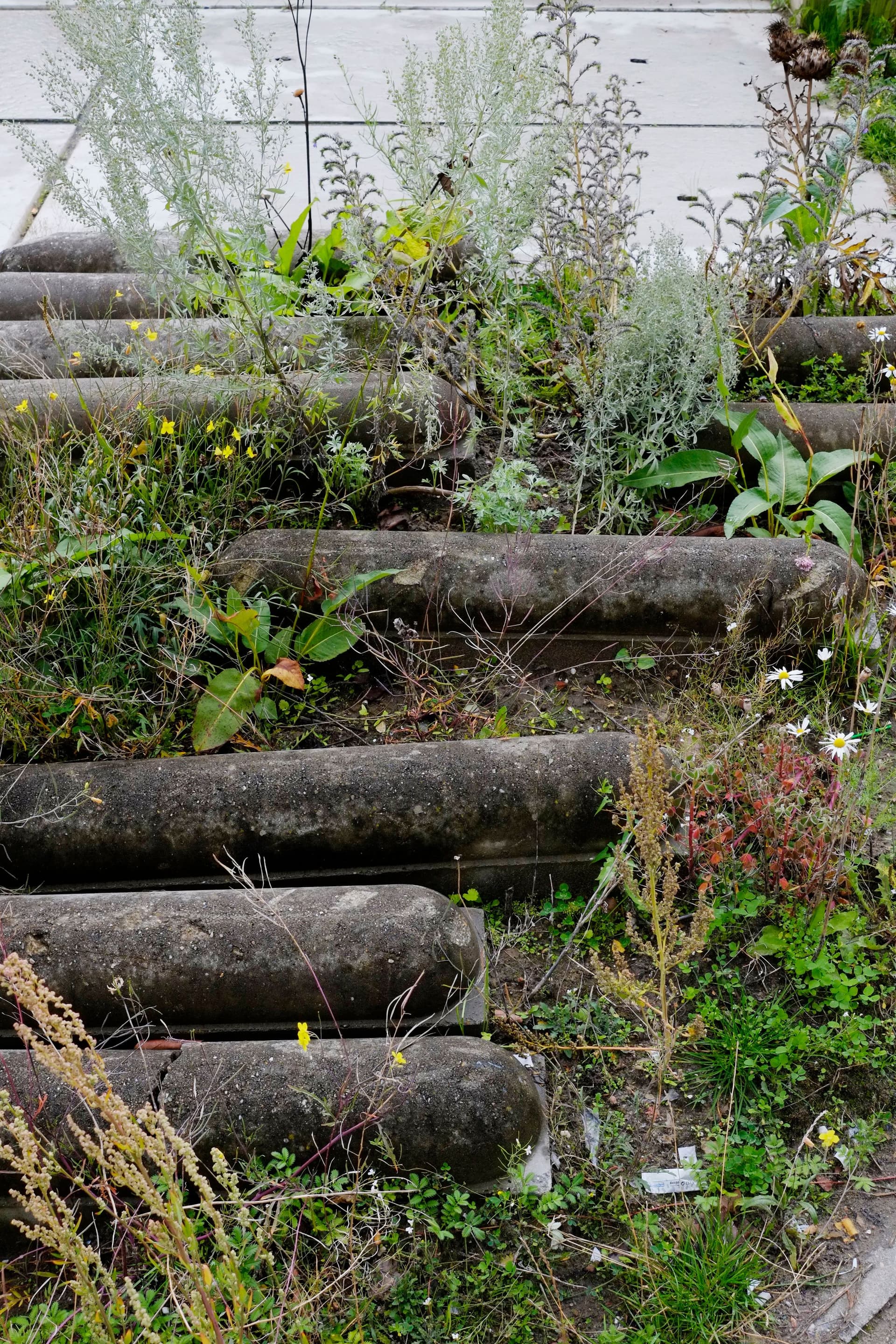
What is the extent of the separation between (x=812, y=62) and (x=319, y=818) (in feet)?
11.1

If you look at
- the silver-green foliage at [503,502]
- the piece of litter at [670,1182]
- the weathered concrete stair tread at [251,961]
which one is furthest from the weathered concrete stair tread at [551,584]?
the piece of litter at [670,1182]

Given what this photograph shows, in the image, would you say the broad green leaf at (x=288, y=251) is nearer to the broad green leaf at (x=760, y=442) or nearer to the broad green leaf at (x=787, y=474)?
the broad green leaf at (x=760, y=442)

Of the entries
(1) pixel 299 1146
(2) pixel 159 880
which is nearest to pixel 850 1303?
(1) pixel 299 1146

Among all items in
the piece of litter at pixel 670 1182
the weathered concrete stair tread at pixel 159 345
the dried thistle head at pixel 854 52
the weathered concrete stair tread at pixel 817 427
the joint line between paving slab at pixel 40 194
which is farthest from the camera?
the joint line between paving slab at pixel 40 194

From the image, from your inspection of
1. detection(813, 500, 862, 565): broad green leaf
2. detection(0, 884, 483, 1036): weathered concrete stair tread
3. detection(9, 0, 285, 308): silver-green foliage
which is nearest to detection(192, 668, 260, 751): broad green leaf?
detection(0, 884, 483, 1036): weathered concrete stair tread

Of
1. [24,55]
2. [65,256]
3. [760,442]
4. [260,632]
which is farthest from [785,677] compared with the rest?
[24,55]

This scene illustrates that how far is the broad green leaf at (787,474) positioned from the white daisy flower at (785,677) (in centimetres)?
73

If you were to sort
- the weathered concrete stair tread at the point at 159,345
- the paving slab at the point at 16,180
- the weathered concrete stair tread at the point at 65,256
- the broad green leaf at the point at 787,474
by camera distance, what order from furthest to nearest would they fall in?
1. the paving slab at the point at 16,180
2. the weathered concrete stair tread at the point at 65,256
3. the broad green leaf at the point at 787,474
4. the weathered concrete stair tread at the point at 159,345

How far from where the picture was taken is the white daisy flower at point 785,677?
2.75 m

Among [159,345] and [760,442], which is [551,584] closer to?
[760,442]

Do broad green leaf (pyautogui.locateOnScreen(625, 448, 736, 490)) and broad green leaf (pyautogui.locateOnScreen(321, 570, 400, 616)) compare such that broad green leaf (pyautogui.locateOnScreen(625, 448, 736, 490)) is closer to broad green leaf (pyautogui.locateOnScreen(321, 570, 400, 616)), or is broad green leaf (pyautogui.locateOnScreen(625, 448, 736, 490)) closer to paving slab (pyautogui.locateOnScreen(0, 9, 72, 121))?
broad green leaf (pyautogui.locateOnScreen(321, 570, 400, 616))

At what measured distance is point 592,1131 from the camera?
7.34 ft

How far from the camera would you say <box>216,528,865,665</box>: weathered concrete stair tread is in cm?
307

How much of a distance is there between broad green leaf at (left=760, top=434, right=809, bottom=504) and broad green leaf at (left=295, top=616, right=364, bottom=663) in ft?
4.85
